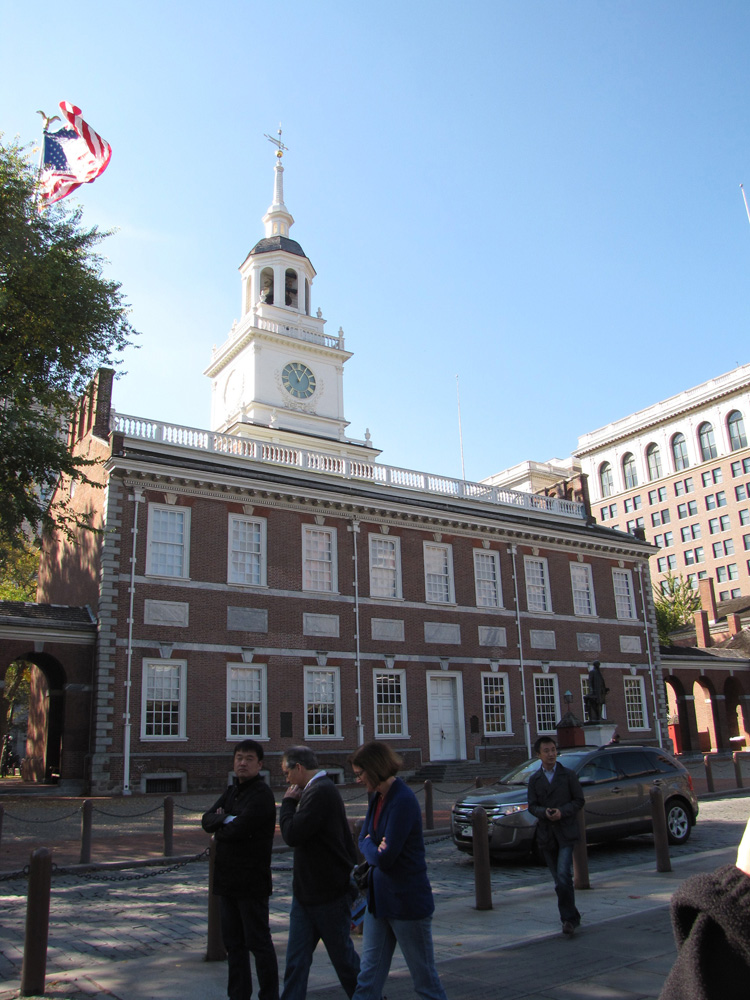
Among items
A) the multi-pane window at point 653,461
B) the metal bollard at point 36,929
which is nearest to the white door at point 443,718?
the metal bollard at point 36,929

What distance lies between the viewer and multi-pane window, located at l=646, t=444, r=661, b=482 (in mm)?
88688

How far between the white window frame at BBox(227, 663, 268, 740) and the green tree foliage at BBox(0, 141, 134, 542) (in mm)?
7544

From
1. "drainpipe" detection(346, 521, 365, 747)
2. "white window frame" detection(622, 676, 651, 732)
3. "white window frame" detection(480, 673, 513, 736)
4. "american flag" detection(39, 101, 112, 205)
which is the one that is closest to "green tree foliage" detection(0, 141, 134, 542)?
"american flag" detection(39, 101, 112, 205)

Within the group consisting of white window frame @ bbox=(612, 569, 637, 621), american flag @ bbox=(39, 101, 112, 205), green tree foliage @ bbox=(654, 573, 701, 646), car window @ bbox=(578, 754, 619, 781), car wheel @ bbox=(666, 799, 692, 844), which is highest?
american flag @ bbox=(39, 101, 112, 205)

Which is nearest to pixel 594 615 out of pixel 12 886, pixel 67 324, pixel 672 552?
pixel 67 324

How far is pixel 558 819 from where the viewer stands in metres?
8.47

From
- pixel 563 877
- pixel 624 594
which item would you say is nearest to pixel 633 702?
pixel 624 594

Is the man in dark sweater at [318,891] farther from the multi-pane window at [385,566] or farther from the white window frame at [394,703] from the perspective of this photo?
the multi-pane window at [385,566]

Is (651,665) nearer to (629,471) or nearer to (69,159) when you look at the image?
(69,159)

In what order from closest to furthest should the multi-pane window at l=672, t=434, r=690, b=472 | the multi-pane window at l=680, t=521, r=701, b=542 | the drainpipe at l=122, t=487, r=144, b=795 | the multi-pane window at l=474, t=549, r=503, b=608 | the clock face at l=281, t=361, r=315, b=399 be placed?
the drainpipe at l=122, t=487, r=144, b=795
the multi-pane window at l=474, t=549, r=503, b=608
the clock face at l=281, t=361, r=315, b=399
the multi-pane window at l=680, t=521, r=701, b=542
the multi-pane window at l=672, t=434, r=690, b=472

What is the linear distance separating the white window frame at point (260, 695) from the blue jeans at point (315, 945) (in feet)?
65.0

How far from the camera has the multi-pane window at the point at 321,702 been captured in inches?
1048

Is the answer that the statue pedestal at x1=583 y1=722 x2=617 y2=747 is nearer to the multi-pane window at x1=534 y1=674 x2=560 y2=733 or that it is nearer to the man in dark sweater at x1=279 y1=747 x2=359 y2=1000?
the multi-pane window at x1=534 y1=674 x2=560 y2=733

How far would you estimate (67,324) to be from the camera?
2089cm
